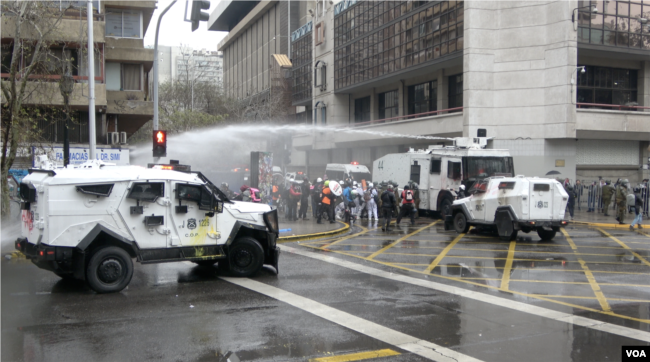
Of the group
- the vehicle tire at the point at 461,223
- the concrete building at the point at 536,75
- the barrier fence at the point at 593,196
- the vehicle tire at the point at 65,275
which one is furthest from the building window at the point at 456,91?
the vehicle tire at the point at 65,275

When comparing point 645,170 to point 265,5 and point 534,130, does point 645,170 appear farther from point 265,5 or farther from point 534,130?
point 265,5

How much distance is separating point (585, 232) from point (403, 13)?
20155 mm

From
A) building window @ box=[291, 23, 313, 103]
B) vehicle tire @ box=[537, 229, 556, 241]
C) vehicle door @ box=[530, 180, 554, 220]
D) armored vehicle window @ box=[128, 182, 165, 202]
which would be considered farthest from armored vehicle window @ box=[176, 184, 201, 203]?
building window @ box=[291, 23, 313, 103]

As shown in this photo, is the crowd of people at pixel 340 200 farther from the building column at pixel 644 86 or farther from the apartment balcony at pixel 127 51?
the building column at pixel 644 86

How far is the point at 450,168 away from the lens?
73.8ft

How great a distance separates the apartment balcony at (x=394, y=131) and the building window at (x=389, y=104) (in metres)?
0.92

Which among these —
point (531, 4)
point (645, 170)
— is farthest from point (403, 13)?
point (645, 170)

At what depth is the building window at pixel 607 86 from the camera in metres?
31.3

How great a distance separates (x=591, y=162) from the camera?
31094 mm

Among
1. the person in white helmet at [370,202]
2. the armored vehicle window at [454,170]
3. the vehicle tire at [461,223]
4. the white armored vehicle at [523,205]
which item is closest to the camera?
the white armored vehicle at [523,205]

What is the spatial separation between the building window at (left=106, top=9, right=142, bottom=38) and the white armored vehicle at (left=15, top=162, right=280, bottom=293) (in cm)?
1754

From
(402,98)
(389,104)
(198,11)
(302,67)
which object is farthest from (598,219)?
(302,67)

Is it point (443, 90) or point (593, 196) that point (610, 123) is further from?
point (443, 90)

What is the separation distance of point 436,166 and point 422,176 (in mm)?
999
